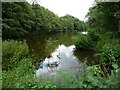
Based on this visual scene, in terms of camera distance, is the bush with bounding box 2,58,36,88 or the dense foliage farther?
the dense foliage

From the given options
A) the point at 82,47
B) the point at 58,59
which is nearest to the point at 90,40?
the point at 82,47

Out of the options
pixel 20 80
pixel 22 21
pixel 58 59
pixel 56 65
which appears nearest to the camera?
pixel 20 80

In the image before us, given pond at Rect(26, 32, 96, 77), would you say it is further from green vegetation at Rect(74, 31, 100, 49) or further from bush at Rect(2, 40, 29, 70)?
bush at Rect(2, 40, 29, 70)

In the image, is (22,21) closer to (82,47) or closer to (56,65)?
(82,47)

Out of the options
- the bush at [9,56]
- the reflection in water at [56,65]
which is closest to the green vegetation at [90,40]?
the reflection in water at [56,65]

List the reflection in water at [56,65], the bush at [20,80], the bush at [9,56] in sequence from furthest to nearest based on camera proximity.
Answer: the reflection in water at [56,65] < the bush at [9,56] < the bush at [20,80]

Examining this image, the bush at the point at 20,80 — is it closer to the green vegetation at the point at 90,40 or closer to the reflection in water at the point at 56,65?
the reflection in water at the point at 56,65

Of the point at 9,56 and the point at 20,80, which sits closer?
the point at 20,80

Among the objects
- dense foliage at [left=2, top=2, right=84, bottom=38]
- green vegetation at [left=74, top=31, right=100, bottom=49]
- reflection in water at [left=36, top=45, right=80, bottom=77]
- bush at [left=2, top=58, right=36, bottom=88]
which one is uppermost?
dense foliage at [left=2, top=2, right=84, bottom=38]

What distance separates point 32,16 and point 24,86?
24792 mm

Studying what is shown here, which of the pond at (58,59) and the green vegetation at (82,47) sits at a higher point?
the green vegetation at (82,47)

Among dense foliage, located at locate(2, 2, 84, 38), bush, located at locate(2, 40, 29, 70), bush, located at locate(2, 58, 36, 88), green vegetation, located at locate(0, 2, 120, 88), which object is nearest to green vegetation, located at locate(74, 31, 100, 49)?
green vegetation, located at locate(0, 2, 120, 88)

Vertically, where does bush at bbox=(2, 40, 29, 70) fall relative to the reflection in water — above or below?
above

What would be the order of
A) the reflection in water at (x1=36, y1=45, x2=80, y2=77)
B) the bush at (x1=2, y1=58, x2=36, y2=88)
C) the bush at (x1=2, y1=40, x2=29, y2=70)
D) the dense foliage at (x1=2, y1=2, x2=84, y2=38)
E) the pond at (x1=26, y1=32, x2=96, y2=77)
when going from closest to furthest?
A: the bush at (x1=2, y1=58, x2=36, y2=88), the bush at (x1=2, y1=40, x2=29, y2=70), the reflection in water at (x1=36, y1=45, x2=80, y2=77), the pond at (x1=26, y1=32, x2=96, y2=77), the dense foliage at (x1=2, y1=2, x2=84, y2=38)
